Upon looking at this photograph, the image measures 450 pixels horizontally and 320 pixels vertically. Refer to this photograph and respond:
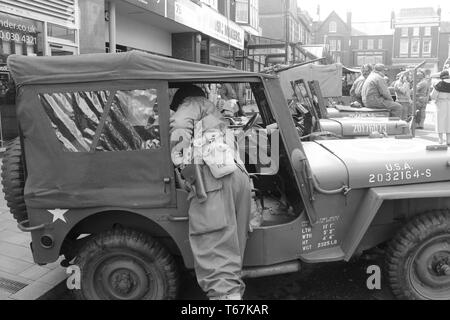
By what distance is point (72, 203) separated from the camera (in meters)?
3.06

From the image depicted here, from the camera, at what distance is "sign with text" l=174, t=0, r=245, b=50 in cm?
1477

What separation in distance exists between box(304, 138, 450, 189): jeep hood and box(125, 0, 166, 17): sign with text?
30.5 feet

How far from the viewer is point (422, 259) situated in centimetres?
333

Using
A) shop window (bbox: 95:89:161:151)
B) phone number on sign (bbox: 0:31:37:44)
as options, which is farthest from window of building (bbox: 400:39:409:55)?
shop window (bbox: 95:89:161:151)

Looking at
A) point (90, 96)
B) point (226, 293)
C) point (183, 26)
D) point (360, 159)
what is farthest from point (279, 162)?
point (183, 26)

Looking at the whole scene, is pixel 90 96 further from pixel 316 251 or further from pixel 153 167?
pixel 316 251

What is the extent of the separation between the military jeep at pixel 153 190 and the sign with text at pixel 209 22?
11.8 metres

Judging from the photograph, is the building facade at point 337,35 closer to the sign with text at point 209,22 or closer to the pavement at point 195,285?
the sign with text at point 209,22

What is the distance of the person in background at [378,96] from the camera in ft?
29.1

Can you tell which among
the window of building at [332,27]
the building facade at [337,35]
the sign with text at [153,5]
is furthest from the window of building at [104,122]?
the window of building at [332,27]

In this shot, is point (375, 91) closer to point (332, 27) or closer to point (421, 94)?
point (421, 94)

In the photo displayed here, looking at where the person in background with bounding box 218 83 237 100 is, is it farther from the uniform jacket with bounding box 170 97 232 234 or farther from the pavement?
the pavement

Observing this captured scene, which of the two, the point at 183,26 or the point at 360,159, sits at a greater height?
the point at 183,26

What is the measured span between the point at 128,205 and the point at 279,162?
126cm
